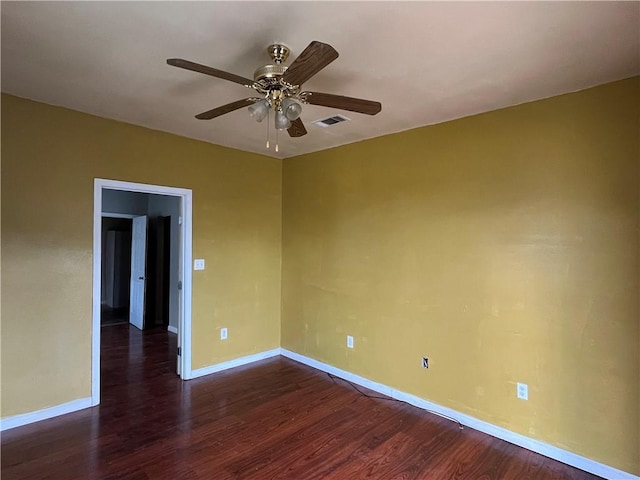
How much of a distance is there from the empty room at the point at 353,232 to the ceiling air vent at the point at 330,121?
80 millimetres

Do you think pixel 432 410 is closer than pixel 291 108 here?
No

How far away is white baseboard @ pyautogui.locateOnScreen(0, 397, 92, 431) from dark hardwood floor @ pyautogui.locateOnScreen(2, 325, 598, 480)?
0.16 feet

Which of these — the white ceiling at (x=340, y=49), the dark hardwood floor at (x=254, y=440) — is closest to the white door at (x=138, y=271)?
the dark hardwood floor at (x=254, y=440)

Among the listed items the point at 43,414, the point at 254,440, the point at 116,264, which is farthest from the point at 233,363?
the point at 116,264

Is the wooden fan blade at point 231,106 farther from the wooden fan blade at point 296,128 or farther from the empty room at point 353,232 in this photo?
the wooden fan blade at point 296,128

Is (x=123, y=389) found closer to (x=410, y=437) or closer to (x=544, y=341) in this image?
(x=410, y=437)

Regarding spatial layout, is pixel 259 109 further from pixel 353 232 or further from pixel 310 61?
pixel 353 232

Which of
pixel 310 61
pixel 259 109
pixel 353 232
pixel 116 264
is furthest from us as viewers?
pixel 116 264

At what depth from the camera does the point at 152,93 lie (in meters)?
2.51

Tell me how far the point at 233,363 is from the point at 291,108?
3.16 meters

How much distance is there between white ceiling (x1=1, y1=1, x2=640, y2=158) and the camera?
158 centimetres

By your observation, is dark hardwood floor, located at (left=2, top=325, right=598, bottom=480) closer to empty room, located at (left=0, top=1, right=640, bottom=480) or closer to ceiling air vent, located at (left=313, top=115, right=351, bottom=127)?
empty room, located at (left=0, top=1, right=640, bottom=480)

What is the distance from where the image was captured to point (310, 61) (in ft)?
4.96

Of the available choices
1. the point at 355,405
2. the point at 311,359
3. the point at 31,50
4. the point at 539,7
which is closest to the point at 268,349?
the point at 311,359
